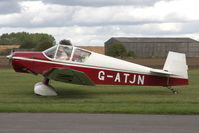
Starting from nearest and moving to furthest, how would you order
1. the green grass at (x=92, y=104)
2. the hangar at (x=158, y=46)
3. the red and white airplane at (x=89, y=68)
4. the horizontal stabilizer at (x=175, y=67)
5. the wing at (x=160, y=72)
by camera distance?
the green grass at (x=92, y=104) < the red and white airplane at (x=89, y=68) < the wing at (x=160, y=72) < the horizontal stabilizer at (x=175, y=67) < the hangar at (x=158, y=46)

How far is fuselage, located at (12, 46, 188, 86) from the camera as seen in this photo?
12531 mm

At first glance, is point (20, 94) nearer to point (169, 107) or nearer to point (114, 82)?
point (114, 82)

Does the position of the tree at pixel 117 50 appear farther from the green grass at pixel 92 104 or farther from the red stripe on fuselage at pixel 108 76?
the red stripe on fuselage at pixel 108 76

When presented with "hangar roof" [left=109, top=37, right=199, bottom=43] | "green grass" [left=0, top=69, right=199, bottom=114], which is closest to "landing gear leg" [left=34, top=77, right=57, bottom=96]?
"green grass" [left=0, top=69, right=199, bottom=114]

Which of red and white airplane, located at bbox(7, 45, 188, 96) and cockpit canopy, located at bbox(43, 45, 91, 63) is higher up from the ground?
cockpit canopy, located at bbox(43, 45, 91, 63)

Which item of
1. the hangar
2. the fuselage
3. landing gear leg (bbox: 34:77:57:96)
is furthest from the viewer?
the hangar

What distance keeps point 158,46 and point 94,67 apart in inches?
2179

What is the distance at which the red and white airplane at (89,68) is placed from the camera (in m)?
12.4

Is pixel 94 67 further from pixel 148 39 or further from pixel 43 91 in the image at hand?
pixel 148 39

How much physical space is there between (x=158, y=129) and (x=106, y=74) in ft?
20.6

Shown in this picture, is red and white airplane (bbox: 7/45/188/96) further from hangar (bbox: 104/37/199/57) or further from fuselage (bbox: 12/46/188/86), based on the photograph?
hangar (bbox: 104/37/199/57)

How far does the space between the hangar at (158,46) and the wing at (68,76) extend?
54.3 metres

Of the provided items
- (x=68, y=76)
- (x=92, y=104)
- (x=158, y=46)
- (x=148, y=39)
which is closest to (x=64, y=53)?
(x=68, y=76)

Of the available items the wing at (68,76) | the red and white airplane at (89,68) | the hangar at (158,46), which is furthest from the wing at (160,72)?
the hangar at (158,46)
